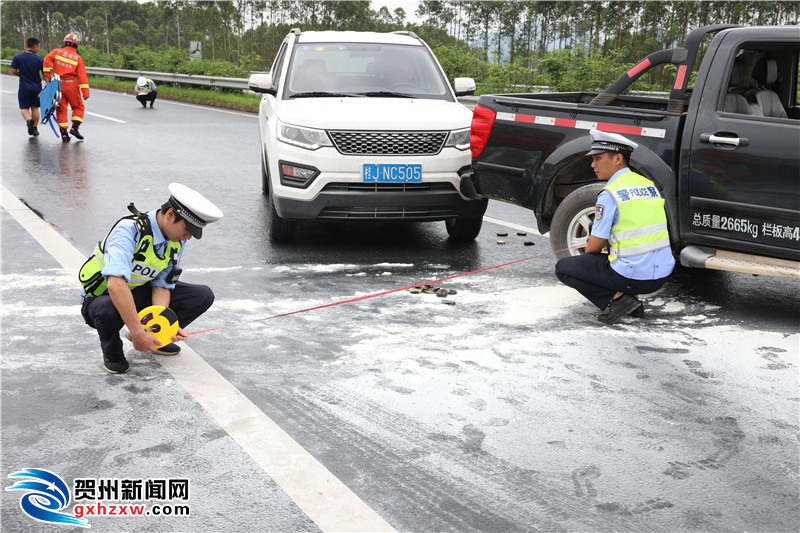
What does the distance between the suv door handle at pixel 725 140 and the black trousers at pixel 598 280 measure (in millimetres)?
986

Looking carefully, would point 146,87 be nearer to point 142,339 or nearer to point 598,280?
point 598,280

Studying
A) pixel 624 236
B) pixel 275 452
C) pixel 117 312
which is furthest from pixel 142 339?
pixel 624 236

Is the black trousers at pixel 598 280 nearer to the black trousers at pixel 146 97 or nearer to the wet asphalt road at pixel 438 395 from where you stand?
the wet asphalt road at pixel 438 395

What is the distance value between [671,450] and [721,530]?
658 millimetres

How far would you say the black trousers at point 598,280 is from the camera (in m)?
5.71

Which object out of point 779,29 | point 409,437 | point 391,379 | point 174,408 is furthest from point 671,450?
point 779,29

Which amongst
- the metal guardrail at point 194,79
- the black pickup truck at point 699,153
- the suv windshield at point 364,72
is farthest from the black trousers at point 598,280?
the metal guardrail at point 194,79

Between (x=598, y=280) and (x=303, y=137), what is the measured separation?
2.97m

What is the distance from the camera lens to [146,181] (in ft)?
36.5

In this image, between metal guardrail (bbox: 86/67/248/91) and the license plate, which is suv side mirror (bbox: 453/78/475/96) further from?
metal guardrail (bbox: 86/67/248/91)

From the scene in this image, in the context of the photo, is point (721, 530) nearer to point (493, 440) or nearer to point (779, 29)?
point (493, 440)

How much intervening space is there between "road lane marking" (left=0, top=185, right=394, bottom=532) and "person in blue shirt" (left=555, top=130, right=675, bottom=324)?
2.63 meters

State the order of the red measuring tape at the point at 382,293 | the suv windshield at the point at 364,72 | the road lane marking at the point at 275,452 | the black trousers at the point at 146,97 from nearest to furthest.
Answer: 1. the road lane marking at the point at 275,452
2. the red measuring tape at the point at 382,293
3. the suv windshield at the point at 364,72
4. the black trousers at the point at 146,97

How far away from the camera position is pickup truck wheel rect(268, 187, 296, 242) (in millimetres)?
7793
